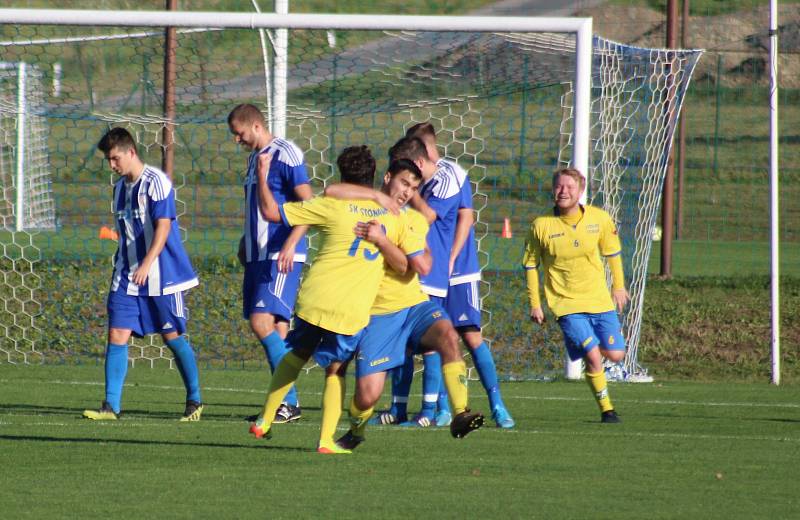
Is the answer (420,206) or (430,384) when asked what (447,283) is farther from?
(420,206)

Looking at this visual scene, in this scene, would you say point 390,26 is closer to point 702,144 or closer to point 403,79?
point 403,79

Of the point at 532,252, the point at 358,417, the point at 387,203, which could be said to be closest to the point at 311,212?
the point at 387,203

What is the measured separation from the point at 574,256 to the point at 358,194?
270cm

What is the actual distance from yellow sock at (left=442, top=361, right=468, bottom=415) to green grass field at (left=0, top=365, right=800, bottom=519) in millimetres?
273

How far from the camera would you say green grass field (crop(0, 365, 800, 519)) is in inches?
212

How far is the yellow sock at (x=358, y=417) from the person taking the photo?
665 cm

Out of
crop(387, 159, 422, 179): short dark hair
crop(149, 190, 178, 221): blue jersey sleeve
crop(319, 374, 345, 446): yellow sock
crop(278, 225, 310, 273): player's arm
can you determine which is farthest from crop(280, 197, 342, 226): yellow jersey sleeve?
crop(149, 190, 178, 221): blue jersey sleeve

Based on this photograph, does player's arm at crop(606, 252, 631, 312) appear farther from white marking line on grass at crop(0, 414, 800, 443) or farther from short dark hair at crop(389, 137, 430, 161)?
short dark hair at crop(389, 137, 430, 161)

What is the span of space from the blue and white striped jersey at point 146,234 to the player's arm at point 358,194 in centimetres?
207

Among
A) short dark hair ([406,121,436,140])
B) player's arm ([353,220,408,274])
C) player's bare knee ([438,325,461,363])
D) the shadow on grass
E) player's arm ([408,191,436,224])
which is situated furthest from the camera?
short dark hair ([406,121,436,140])

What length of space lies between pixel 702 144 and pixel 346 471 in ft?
77.7

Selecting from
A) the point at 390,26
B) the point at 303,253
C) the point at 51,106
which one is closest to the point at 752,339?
the point at 390,26

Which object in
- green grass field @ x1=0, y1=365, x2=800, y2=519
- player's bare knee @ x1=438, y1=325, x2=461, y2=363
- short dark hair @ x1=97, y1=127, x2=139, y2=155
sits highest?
short dark hair @ x1=97, y1=127, x2=139, y2=155

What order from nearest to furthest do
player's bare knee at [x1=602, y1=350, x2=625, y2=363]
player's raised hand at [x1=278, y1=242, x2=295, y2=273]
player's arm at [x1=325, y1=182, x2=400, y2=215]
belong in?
player's arm at [x1=325, y1=182, x2=400, y2=215], player's raised hand at [x1=278, y1=242, x2=295, y2=273], player's bare knee at [x1=602, y1=350, x2=625, y2=363]
